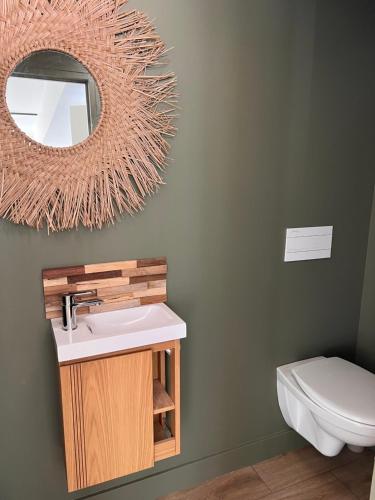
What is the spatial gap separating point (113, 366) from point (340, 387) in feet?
3.35

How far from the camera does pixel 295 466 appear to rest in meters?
1.91

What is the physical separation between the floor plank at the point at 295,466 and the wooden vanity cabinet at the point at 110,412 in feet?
2.44

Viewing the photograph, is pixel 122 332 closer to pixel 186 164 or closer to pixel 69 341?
pixel 69 341

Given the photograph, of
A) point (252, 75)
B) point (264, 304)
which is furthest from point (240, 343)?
point (252, 75)

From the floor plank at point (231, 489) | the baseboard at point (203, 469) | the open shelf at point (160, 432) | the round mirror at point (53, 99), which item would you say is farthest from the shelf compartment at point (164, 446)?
the round mirror at point (53, 99)

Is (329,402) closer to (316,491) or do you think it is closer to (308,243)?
(316,491)

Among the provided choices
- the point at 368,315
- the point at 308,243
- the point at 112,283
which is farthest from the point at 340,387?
the point at 112,283

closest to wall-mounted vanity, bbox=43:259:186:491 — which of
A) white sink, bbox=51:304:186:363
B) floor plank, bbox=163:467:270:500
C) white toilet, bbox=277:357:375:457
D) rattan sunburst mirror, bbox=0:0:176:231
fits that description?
white sink, bbox=51:304:186:363

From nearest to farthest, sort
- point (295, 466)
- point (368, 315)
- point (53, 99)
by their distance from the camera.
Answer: point (53, 99), point (295, 466), point (368, 315)

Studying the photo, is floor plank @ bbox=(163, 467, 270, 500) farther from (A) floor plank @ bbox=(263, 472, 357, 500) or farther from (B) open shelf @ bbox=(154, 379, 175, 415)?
(B) open shelf @ bbox=(154, 379, 175, 415)

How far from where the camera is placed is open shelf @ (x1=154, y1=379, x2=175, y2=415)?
140 centimetres

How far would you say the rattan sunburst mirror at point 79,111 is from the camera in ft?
3.84

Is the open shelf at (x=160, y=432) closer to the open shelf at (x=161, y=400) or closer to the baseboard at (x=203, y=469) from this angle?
the open shelf at (x=161, y=400)

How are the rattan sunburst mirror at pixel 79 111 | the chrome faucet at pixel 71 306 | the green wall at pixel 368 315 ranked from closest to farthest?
the rattan sunburst mirror at pixel 79 111, the chrome faucet at pixel 71 306, the green wall at pixel 368 315
